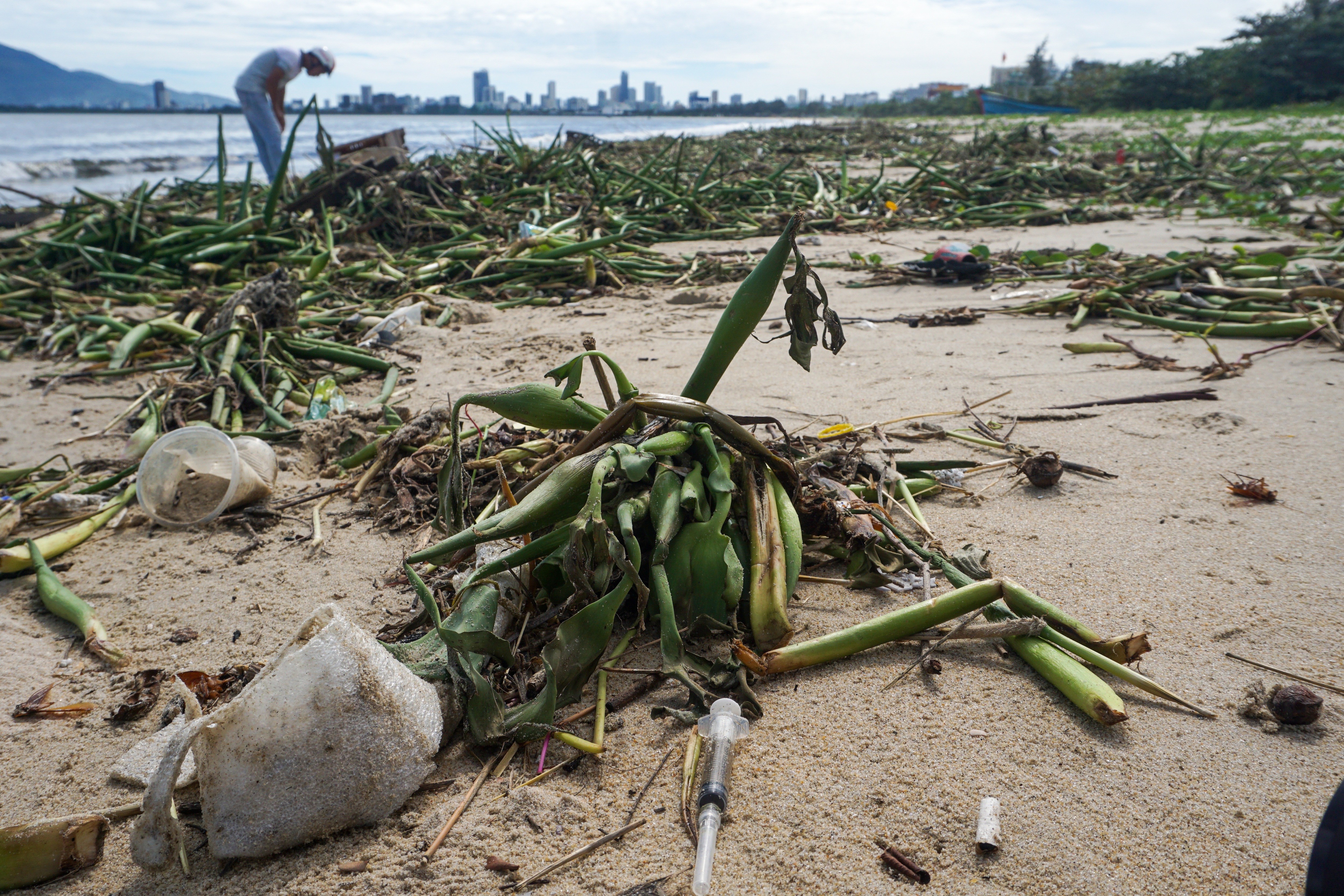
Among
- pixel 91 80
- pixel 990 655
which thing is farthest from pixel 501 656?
pixel 91 80

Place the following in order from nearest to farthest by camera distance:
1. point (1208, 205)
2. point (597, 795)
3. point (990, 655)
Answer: point (597, 795), point (990, 655), point (1208, 205)

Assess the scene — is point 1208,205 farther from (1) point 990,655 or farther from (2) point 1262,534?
(1) point 990,655

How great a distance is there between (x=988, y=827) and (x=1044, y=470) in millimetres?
1210

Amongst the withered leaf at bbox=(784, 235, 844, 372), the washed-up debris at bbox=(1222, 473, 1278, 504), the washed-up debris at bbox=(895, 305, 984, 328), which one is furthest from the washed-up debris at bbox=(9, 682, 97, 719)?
the washed-up debris at bbox=(895, 305, 984, 328)

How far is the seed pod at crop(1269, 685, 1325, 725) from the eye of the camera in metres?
1.21

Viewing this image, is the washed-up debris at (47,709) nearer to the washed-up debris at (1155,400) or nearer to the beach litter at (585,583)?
the beach litter at (585,583)

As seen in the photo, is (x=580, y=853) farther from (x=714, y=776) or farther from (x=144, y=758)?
(x=144, y=758)

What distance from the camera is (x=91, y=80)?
124812 millimetres

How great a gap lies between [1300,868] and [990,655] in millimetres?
515

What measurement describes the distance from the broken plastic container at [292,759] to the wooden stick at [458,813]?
9 centimetres

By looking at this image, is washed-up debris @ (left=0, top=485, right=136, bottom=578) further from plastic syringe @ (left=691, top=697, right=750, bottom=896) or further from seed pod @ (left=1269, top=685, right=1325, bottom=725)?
seed pod @ (left=1269, top=685, right=1325, bottom=725)

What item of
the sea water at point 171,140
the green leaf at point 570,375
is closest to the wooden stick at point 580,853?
the green leaf at point 570,375

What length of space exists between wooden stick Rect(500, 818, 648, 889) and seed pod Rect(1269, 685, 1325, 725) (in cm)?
102

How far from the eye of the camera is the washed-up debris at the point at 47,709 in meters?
1.50
